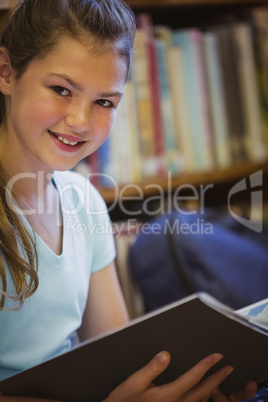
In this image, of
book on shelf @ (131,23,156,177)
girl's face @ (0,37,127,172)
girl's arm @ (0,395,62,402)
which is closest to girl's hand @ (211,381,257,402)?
girl's arm @ (0,395,62,402)

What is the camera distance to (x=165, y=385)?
0.61 metres

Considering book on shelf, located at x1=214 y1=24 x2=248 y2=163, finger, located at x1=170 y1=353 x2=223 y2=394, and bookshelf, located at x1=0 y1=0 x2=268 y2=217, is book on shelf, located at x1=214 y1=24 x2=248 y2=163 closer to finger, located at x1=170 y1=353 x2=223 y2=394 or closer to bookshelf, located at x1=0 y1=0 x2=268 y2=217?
bookshelf, located at x1=0 y1=0 x2=268 y2=217

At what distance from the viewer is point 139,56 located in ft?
3.72

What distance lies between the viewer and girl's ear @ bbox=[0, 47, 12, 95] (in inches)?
23.7

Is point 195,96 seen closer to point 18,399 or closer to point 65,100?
point 65,100

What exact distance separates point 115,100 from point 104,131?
4 centimetres

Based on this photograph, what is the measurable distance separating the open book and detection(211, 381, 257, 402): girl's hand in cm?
2

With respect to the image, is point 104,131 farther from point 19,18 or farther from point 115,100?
point 19,18

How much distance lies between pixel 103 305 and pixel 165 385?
254mm

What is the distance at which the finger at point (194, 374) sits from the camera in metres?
0.60

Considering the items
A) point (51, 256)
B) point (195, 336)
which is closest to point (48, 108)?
point (51, 256)

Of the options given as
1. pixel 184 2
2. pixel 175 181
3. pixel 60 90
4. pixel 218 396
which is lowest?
pixel 218 396

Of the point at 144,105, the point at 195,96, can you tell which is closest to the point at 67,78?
the point at 144,105

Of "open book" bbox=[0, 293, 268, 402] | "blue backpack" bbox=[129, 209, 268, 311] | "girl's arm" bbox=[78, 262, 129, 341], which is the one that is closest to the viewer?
"open book" bbox=[0, 293, 268, 402]
